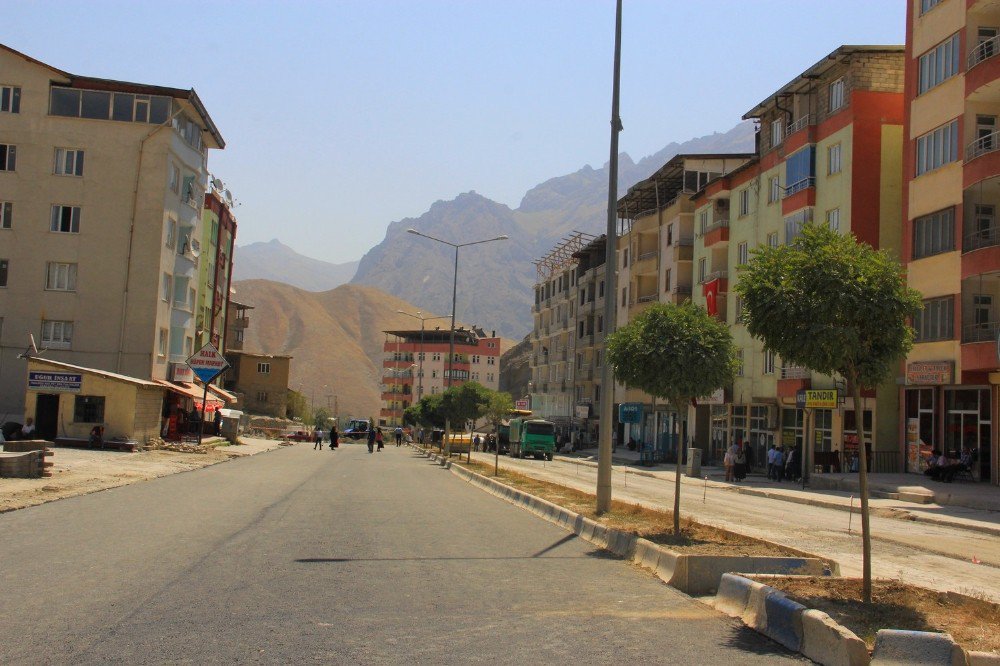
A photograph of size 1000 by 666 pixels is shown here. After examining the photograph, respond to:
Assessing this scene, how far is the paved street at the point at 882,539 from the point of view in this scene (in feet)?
38.9

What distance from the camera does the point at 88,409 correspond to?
122 ft

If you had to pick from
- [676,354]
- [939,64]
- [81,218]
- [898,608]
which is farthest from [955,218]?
[81,218]

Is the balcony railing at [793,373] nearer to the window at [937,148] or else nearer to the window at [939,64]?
the window at [937,148]

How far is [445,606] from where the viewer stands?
8.32 metres

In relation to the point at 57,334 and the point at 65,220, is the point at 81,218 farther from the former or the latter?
the point at 57,334

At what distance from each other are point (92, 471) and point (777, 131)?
3622 cm

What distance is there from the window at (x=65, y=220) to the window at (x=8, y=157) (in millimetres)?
2841

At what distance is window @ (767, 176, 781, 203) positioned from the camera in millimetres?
46531

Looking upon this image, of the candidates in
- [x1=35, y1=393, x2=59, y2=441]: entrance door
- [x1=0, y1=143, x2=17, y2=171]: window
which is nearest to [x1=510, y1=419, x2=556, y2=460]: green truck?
[x1=35, y1=393, x2=59, y2=441]: entrance door

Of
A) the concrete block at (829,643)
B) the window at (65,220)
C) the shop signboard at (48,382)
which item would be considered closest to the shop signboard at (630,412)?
the window at (65,220)

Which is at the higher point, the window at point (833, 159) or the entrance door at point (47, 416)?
the window at point (833, 159)

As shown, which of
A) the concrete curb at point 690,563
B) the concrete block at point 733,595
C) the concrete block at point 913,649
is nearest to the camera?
the concrete block at point 913,649

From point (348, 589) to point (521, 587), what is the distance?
67.8 inches

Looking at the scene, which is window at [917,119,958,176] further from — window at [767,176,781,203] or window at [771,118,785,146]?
window at [771,118,785,146]
